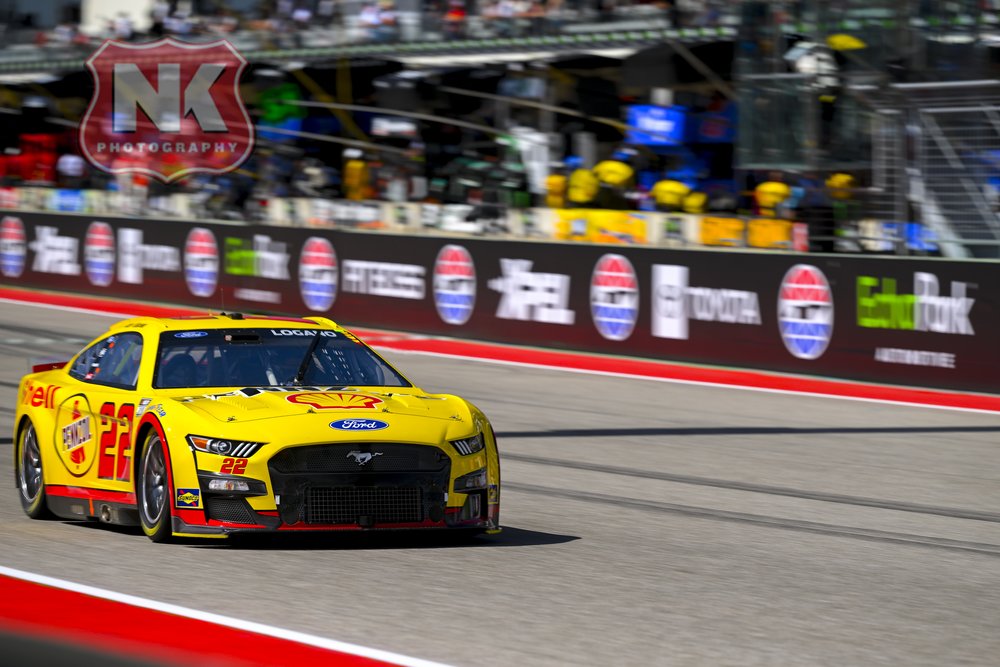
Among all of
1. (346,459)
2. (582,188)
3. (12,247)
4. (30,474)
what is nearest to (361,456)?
(346,459)

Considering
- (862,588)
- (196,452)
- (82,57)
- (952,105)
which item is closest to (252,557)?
(196,452)

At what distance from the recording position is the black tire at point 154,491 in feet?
25.5

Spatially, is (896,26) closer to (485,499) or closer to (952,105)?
(952,105)

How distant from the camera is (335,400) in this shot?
7945 millimetres

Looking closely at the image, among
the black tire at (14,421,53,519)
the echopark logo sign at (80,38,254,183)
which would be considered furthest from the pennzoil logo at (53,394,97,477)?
the echopark logo sign at (80,38,254,183)

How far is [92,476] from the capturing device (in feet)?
28.2

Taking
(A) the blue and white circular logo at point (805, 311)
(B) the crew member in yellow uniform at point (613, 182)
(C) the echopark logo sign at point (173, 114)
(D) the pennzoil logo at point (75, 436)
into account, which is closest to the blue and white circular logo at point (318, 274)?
(C) the echopark logo sign at point (173, 114)

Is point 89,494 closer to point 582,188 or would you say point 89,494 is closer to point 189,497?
point 189,497

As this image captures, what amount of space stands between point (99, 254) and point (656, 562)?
21870 millimetres

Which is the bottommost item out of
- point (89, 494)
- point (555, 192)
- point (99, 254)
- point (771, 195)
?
point (89, 494)

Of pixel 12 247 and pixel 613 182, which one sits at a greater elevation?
pixel 613 182

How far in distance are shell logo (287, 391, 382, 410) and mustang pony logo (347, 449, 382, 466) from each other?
0.37 m

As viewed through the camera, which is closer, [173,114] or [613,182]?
[613,182]

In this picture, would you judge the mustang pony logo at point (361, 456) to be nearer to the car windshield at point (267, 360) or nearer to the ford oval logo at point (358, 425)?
the ford oval logo at point (358, 425)
